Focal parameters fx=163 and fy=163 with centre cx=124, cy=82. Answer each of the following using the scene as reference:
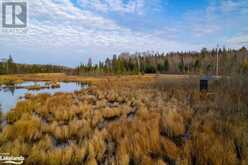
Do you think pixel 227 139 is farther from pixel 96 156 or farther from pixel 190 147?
pixel 96 156

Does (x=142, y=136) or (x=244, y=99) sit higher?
(x=244, y=99)

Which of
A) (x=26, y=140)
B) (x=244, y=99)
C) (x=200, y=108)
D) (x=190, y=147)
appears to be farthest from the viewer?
(x=200, y=108)

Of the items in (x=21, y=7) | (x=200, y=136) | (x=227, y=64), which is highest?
(x=21, y=7)

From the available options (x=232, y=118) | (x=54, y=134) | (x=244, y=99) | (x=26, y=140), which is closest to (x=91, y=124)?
(x=54, y=134)

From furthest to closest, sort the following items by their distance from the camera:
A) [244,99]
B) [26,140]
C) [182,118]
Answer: [244,99] → [182,118] → [26,140]

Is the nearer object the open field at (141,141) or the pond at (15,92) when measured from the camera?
the open field at (141,141)

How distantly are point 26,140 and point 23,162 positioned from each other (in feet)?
4.19

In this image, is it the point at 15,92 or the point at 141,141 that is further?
the point at 15,92

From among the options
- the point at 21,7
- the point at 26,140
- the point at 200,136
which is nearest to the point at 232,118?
the point at 200,136

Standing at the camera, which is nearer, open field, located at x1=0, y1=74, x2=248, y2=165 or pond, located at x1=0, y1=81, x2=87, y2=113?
open field, located at x1=0, y1=74, x2=248, y2=165

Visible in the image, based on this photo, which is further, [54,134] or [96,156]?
[54,134]

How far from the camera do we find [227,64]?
8664mm

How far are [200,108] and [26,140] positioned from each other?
6.41 meters

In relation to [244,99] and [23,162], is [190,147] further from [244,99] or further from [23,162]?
[244,99]
